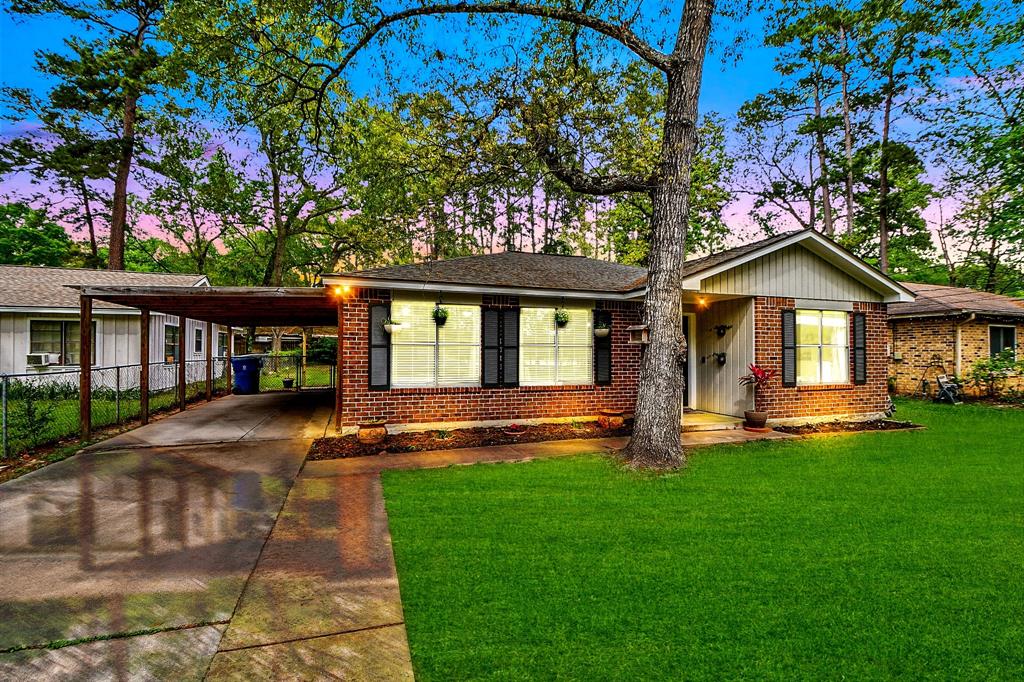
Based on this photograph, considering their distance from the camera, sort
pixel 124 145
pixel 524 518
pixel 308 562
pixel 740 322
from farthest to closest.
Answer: pixel 124 145, pixel 740 322, pixel 524 518, pixel 308 562

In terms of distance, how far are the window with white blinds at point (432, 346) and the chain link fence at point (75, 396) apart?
178 inches

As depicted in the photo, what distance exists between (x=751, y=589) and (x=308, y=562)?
307cm

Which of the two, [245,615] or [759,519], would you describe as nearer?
[245,615]

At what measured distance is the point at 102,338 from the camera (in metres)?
13.7

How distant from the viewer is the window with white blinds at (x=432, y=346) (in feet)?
26.3

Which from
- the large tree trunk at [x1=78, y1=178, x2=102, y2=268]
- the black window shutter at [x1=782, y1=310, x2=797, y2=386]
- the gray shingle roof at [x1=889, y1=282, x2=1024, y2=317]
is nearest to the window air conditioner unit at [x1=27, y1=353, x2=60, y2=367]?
the large tree trunk at [x1=78, y1=178, x2=102, y2=268]

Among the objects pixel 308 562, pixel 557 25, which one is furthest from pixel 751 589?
pixel 557 25

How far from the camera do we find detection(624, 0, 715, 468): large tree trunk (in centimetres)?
626

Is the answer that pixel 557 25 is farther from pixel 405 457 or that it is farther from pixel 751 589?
pixel 751 589

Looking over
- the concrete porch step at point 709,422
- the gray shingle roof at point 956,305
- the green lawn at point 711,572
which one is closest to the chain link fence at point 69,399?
the green lawn at point 711,572

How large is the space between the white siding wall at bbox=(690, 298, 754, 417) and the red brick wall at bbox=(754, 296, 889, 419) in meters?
0.27

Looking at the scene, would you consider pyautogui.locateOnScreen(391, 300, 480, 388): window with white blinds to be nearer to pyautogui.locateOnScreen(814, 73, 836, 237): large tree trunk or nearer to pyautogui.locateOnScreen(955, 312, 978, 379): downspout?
pyautogui.locateOnScreen(955, 312, 978, 379): downspout

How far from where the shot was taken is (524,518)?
4207 mm

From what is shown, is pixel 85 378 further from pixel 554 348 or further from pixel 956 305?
pixel 956 305
